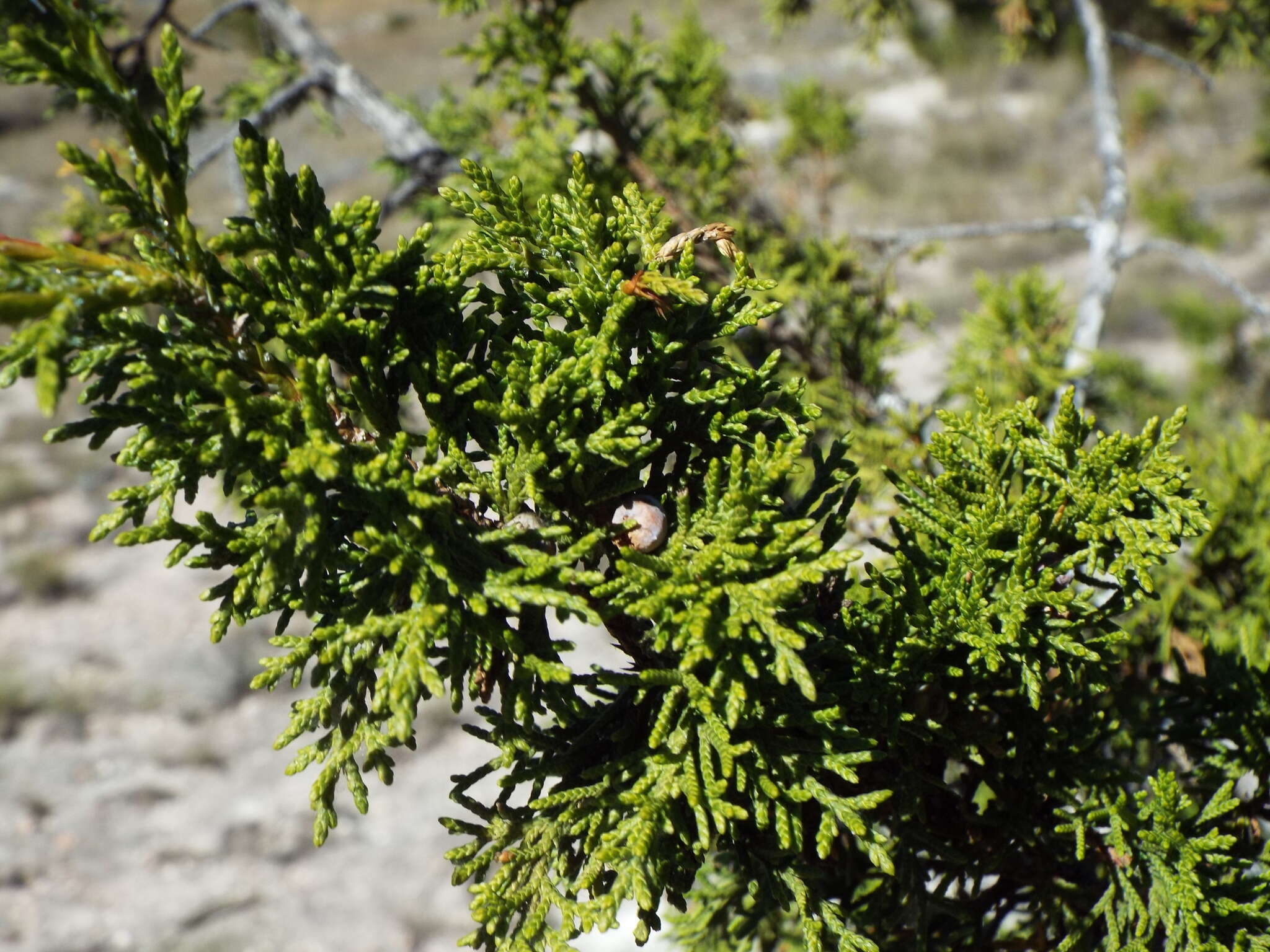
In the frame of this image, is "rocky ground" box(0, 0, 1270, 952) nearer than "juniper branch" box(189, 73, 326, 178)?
No

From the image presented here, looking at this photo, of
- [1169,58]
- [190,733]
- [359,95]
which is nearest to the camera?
[359,95]

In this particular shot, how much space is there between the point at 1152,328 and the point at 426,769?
39.9 ft

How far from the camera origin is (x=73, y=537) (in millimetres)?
10422

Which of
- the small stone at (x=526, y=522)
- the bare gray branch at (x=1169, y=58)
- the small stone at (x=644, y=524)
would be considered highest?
the bare gray branch at (x=1169, y=58)

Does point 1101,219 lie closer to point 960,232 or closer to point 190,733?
point 960,232

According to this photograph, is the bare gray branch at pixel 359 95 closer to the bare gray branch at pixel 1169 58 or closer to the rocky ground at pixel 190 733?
the rocky ground at pixel 190 733

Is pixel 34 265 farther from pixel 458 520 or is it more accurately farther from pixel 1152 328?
pixel 1152 328

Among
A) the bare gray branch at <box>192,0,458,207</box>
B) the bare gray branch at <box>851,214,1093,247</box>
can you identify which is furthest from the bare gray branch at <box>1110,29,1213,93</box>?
the bare gray branch at <box>192,0,458,207</box>

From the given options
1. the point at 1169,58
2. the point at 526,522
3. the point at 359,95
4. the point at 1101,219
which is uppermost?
the point at 359,95

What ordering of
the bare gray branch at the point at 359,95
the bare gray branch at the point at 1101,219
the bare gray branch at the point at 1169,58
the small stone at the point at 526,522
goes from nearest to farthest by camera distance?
the small stone at the point at 526,522 → the bare gray branch at the point at 1101,219 → the bare gray branch at the point at 359,95 → the bare gray branch at the point at 1169,58

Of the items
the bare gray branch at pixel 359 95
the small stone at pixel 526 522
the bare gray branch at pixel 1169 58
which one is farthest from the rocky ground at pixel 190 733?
the small stone at pixel 526 522

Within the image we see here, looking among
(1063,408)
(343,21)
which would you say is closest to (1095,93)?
(1063,408)

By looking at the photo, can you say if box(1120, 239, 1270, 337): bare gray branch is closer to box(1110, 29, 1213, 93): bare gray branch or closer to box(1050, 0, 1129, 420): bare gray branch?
box(1050, 0, 1129, 420): bare gray branch

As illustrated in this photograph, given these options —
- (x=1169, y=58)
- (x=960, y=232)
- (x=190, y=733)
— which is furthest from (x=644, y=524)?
(x=190, y=733)
